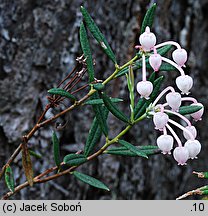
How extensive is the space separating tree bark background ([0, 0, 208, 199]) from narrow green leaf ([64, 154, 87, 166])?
0.55 m

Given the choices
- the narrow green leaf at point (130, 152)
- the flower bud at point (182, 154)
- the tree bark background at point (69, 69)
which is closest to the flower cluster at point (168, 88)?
the flower bud at point (182, 154)

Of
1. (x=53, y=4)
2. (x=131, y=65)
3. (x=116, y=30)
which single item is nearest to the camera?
(x=131, y=65)

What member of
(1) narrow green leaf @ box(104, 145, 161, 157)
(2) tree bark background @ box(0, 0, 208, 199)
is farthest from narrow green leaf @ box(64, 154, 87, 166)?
(2) tree bark background @ box(0, 0, 208, 199)

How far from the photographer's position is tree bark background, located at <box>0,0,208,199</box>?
5.01 ft

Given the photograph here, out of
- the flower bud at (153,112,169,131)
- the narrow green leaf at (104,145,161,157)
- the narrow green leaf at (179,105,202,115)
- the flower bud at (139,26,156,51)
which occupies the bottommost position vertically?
the narrow green leaf at (104,145,161,157)

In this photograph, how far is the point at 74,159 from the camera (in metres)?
1.04

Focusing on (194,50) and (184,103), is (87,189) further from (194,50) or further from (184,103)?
(194,50)

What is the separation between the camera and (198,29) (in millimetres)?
2184

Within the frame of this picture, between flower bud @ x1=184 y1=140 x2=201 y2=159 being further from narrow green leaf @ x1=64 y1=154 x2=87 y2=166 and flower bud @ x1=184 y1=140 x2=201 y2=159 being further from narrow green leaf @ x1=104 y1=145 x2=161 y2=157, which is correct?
narrow green leaf @ x1=64 y1=154 x2=87 y2=166

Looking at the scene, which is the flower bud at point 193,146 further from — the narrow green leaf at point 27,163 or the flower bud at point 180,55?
the narrow green leaf at point 27,163

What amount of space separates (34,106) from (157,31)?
0.63 meters

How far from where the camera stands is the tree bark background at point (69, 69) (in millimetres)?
1528

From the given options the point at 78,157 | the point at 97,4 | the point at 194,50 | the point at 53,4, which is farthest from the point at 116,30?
the point at 78,157

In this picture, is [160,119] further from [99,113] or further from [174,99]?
[99,113]
